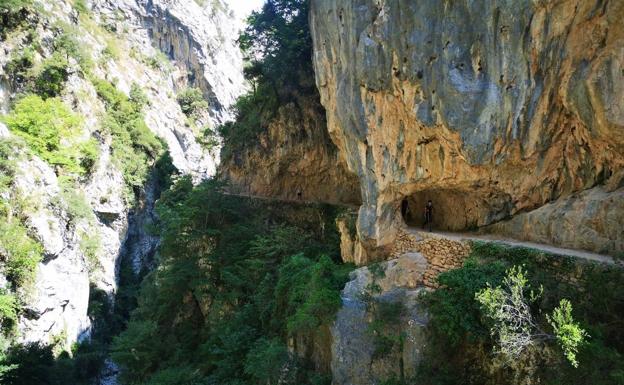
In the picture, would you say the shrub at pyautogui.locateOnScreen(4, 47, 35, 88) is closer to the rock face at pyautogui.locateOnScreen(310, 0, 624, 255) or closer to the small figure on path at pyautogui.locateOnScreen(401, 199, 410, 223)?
the rock face at pyautogui.locateOnScreen(310, 0, 624, 255)

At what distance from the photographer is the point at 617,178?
26.7 feet

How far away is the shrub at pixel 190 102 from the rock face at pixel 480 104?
4284 centimetres

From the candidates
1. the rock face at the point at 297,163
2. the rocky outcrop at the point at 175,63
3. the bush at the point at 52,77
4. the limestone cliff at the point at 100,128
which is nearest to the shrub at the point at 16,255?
the limestone cliff at the point at 100,128

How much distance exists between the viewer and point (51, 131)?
2398 centimetres

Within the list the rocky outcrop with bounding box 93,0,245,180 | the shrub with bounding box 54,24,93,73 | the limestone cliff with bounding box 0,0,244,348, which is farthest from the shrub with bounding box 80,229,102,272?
the rocky outcrop with bounding box 93,0,245,180

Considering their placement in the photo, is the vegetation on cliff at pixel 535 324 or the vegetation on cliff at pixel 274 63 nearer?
the vegetation on cliff at pixel 535 324

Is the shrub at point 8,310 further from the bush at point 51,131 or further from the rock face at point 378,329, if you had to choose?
the rock face at point 378,329

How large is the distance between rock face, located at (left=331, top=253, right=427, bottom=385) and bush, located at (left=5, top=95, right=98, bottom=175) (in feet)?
71.1

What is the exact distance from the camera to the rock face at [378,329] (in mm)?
8953

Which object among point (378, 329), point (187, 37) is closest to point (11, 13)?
point (187, 37)

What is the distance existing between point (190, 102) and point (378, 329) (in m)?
49.9

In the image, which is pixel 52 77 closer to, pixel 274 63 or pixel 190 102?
pixel 274 63

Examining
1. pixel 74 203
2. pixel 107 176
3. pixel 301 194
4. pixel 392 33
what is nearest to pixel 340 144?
pixel 392 33

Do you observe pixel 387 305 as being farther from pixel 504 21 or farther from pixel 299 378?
pixel 504 21
